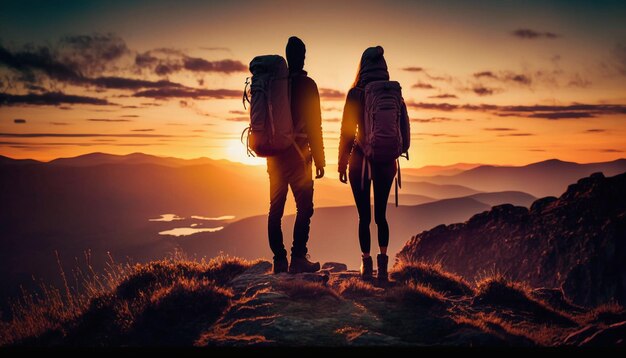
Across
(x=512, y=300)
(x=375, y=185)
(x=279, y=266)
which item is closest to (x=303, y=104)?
(x=375, y=185)

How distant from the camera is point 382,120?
25.2 ft

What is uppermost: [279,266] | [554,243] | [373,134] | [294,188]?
[373,134]

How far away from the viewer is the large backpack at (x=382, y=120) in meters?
7.68

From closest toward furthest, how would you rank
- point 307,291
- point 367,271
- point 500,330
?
point 500,330 → point 307,291 → point 367,271

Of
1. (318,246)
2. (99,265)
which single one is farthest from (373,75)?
(318,246)

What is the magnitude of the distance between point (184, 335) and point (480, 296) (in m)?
4.89

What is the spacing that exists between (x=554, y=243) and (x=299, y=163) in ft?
35.4

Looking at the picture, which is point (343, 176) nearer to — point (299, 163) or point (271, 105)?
point (299, 163)

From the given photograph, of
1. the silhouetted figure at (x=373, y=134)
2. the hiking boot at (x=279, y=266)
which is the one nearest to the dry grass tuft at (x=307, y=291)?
the hiking boot at (x=279, y=266)

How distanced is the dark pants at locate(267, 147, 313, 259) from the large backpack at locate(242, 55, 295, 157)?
34 centimetres

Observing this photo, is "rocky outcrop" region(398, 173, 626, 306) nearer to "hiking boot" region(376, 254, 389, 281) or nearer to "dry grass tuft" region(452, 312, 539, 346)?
"hiking boot" region(376, 254, 389, 281)

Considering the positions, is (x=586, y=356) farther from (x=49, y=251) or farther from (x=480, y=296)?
(x=49, y=251)

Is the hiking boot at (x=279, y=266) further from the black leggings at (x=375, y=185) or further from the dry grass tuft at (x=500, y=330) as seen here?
the dry grass tuft at (x=500, y=330)

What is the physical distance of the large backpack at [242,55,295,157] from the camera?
312 inches
